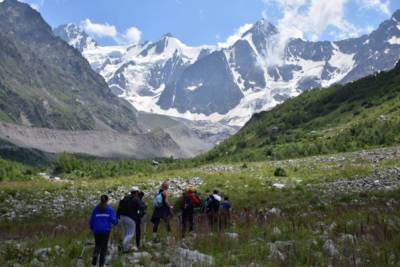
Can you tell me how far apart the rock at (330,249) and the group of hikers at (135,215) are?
6025 mm

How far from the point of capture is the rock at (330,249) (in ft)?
42.7

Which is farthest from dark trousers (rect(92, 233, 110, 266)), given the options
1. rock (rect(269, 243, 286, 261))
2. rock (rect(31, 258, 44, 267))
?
rock (rect(269, 243, 286, 261))

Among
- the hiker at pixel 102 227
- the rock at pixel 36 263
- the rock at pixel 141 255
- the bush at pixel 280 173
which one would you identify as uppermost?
the bush at pixel 280 173

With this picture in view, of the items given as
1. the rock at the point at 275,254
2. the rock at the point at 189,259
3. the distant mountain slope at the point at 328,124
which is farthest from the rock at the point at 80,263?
the distant mountain slope at the point at 328,124

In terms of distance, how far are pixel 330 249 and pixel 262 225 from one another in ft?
19.4

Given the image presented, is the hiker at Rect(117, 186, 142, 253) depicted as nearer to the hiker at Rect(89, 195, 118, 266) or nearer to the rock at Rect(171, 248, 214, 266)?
the hiker at Rect(89, 195, 118, 266)

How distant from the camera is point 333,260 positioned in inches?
471

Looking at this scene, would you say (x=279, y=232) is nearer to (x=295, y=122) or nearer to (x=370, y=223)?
(x=370, y=223)

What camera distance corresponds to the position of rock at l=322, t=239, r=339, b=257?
13026 mm

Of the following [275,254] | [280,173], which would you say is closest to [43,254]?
[275,254]

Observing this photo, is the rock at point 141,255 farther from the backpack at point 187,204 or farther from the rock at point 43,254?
the backpack at point 187,204

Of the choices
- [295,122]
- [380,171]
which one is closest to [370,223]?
[380,171]

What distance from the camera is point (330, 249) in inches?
529

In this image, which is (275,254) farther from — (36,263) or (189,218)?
(189,218)
